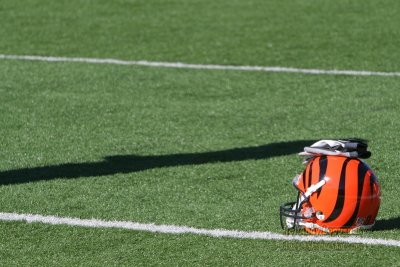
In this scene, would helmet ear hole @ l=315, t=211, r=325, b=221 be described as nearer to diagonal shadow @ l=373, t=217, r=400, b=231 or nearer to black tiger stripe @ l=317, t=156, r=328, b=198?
black tiger stripe @ l=317, t=156, r=328, b=198

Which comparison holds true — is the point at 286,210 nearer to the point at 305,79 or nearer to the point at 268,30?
the point at 305,79

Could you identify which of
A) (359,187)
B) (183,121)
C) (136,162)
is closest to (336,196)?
(359,187)

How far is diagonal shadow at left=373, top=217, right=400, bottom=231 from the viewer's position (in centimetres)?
639

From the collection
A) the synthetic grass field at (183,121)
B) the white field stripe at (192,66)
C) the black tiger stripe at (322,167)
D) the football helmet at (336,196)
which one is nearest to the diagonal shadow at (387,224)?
the synthetic grass field at (183,121)

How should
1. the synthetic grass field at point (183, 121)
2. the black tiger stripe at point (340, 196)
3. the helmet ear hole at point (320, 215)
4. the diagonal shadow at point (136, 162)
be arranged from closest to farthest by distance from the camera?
the black tiger stripe at point (340, 196) → the helmet ear hole at point (320, 215) → the synthetic grass field at point (183, 121) → the diagonal shadow at point (136, 162)

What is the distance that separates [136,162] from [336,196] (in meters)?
2.60

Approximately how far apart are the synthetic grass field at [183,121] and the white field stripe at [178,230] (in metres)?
0.07

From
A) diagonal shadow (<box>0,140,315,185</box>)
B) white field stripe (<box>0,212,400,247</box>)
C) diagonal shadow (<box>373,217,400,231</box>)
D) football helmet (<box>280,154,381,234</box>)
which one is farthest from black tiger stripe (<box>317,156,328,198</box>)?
diagonal shadow (<box>0,140,315,185</box>)

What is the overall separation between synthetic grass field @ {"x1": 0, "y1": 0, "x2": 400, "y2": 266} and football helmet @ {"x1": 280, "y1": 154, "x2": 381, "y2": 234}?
5.6 inches

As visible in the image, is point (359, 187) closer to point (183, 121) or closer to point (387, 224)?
point (387, 224)

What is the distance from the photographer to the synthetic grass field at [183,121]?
622 cm

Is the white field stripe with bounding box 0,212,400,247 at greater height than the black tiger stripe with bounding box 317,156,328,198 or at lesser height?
lesser

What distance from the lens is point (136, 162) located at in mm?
8219

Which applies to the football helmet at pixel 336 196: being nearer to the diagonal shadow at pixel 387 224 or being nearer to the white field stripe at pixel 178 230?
the white field stripe at pixel 178 230
